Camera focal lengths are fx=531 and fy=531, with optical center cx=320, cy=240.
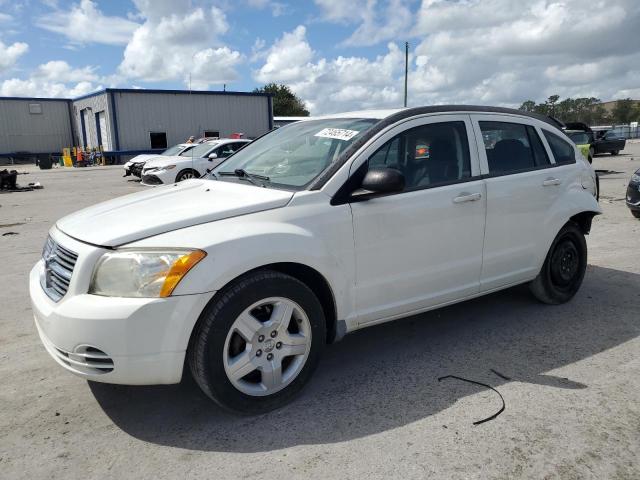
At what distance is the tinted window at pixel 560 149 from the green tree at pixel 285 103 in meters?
77.1

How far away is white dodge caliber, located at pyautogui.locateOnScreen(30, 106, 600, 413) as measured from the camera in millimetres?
2691

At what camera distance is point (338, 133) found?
3.70 meters

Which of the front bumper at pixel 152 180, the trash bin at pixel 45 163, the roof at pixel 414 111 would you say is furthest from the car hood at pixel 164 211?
the trash bin at pixel 45 163

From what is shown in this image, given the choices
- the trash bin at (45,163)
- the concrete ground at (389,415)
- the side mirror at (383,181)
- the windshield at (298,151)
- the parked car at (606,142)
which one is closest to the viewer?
the concrete ground at (389,415)

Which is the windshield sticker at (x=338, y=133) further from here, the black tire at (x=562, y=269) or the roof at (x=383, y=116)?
the black tire at (x=562, y=269)

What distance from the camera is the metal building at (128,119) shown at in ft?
117

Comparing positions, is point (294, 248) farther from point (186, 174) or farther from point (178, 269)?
point (186, 174)

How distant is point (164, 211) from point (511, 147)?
9.19 feet

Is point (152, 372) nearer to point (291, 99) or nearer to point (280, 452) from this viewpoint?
point (280, 452)

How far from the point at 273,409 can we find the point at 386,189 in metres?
1.44

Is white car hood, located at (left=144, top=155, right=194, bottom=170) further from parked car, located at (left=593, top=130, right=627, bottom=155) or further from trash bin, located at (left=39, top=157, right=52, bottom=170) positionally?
parked car, located at (left=593, top=130, right=627, bottom=155)

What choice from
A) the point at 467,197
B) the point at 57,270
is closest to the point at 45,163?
the point at 57,270

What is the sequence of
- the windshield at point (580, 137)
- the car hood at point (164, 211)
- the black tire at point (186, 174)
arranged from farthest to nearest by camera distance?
1. the windshield at point (580, 137)
2. the black tire at point (186, 174)
3. the car hood at point (164, 211)

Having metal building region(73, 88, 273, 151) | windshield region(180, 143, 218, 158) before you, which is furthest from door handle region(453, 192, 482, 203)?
metal building region(73, 88, 273, 151)
